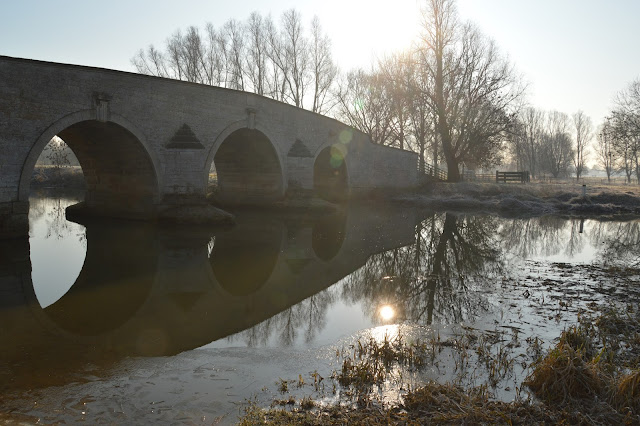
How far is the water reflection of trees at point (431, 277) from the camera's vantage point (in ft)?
23.0

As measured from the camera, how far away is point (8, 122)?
39.8ft

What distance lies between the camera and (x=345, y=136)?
26.7 metres

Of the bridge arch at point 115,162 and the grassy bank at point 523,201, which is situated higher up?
the bridge arch at point 115,162

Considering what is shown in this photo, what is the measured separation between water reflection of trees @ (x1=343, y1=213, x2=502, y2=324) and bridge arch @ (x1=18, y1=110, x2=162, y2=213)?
30.5 feet

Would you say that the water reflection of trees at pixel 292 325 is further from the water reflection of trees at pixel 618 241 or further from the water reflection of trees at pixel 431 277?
the water reflection of trees at pixel 618 241

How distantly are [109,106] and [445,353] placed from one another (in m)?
13.3

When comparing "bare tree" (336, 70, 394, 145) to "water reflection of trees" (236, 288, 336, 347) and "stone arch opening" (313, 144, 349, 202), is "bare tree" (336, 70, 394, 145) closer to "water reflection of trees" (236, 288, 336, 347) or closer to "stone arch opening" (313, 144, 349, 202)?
"stone arch opening" (313, 144, 349, 202)

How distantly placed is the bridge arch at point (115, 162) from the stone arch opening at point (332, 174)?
39.3 ft

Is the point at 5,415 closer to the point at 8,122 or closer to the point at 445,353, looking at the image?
the point at 445,353

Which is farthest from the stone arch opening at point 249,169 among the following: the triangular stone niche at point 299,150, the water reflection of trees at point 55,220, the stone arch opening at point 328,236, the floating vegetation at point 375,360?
the floating vegetation at point 375,360

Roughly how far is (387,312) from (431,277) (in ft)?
8.63

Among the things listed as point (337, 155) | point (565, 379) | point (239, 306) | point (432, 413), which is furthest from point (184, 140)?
point (565, 379)

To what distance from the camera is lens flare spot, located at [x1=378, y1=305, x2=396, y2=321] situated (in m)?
6.60

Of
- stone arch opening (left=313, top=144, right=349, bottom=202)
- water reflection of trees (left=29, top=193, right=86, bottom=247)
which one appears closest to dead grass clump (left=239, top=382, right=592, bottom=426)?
water reflection of trees (left=29, top=193, right=86, bottom=247)
